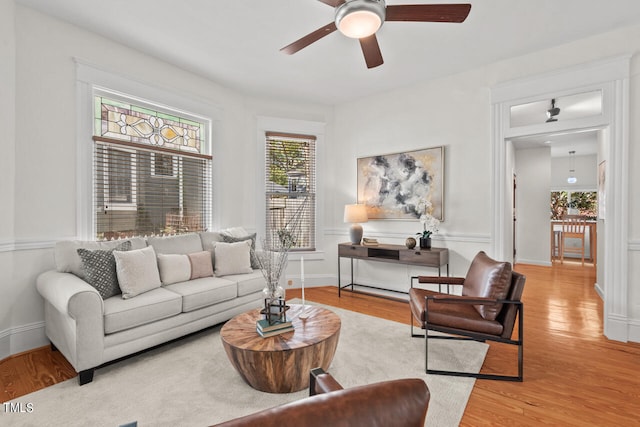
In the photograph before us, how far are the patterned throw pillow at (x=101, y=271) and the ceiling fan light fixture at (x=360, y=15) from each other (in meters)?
2.66

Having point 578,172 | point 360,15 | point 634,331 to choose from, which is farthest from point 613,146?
point 578,172

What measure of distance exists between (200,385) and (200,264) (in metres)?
1.36

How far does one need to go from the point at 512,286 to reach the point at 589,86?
2361 millimetres

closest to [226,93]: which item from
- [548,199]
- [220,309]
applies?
[220,309]

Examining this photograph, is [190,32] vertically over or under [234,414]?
over

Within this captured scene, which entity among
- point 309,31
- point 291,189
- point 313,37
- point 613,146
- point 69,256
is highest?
point 309,31

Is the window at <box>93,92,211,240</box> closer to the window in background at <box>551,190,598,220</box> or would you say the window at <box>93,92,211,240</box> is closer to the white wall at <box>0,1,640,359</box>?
the white wall at <box>0,1,640,359</box>

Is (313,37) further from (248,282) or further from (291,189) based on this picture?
(291,189)

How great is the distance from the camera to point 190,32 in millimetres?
2994

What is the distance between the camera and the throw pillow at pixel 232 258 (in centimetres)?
336

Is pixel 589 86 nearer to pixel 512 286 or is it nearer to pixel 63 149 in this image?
pixel 512 286

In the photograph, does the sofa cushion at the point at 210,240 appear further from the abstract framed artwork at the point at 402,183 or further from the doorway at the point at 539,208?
the doorway at the point at 539,208

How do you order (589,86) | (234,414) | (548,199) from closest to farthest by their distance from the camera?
1. (234,414)
2. (589,86)
3. (548,199)

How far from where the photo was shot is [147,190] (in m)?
3.52
